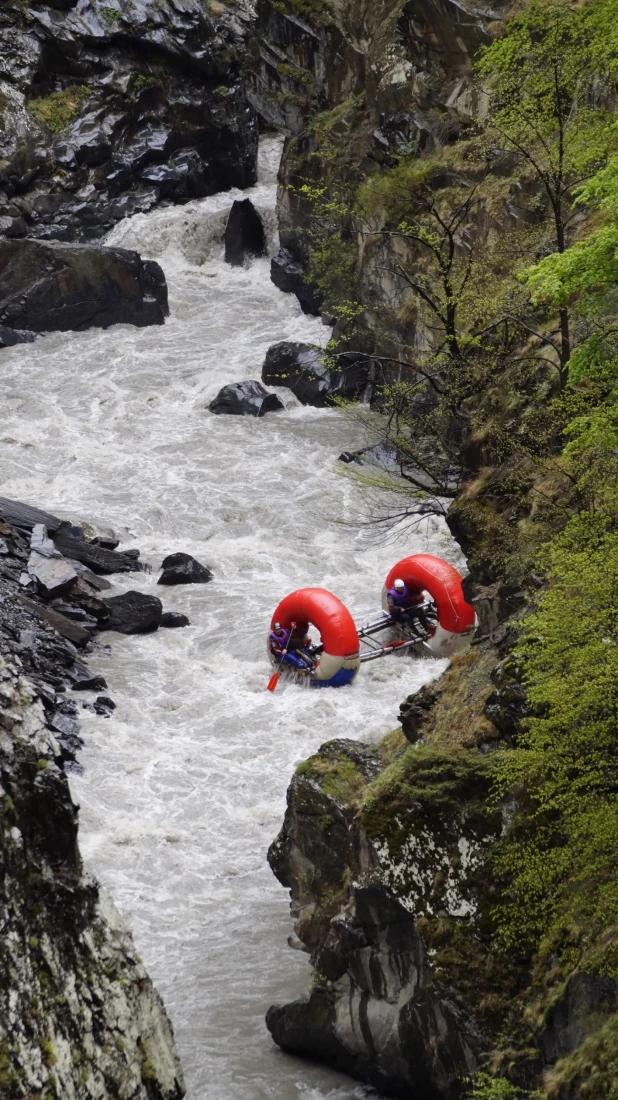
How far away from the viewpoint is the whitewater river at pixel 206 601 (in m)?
11.9

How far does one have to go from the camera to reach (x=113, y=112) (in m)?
41.1

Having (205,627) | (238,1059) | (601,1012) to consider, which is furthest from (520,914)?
(205,627)

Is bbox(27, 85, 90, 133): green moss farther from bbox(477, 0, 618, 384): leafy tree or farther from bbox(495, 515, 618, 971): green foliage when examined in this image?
bbox(495, 515, 618, 971): green foliage

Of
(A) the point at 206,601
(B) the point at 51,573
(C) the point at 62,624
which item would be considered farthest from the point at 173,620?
(B) the point at 51,573

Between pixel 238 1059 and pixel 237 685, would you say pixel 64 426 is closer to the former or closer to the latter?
pixel 237 685

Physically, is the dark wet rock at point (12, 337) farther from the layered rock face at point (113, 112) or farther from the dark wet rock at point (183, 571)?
the dark wet rock at point (183, 571)

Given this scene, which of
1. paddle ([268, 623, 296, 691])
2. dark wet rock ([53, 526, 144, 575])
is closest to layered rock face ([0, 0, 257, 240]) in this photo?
dark wet rock ([53, 526, 144, 575])

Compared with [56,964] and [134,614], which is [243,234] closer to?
[134,614]

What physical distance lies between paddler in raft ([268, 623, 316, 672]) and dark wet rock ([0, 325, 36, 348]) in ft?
63.7

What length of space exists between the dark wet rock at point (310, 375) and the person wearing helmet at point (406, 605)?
11846 millimetres

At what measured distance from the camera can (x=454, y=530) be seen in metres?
13.4

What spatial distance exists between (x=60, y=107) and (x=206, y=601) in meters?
27.3

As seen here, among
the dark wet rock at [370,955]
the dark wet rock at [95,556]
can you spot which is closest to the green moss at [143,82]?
the dark wet rock at [95,556]

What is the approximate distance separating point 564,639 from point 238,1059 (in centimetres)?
583
